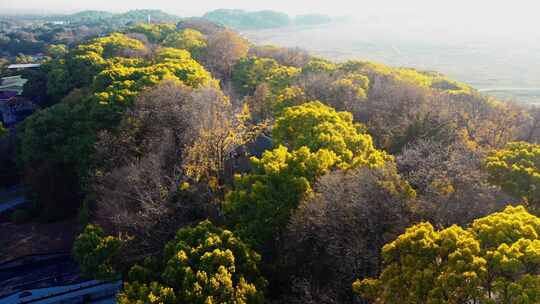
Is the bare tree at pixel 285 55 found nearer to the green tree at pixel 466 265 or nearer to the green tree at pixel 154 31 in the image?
the green tree at pixel 154 31

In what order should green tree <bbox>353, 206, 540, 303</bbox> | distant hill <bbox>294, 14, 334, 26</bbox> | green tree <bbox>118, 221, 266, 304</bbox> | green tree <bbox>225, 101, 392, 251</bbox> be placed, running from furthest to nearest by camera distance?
distant hill <bbox>294, 14, 334, 26</bbox> < green tree <bbox>225, 101, 392, 251</bbox> < green tree <bbox>118, 221, 266, 304</bbox> < green tree <bbox>353, 206, 540, 303</bbox>

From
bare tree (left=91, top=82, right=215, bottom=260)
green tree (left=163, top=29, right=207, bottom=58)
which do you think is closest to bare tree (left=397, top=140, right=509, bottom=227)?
bare tree (left=91, top=82, right=215, bottom=260)

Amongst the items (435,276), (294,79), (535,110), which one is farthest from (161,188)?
(535,110)

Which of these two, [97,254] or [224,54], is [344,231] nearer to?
[97,254]

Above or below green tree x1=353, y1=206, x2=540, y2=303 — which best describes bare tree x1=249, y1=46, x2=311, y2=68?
above

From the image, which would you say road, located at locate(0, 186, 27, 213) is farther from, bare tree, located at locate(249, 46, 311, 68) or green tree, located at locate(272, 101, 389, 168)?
bare tree, located at locate(249, 46, 311, 68)

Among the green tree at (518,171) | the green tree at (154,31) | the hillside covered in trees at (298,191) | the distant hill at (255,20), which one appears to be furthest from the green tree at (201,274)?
the distant hill at (255,20)
